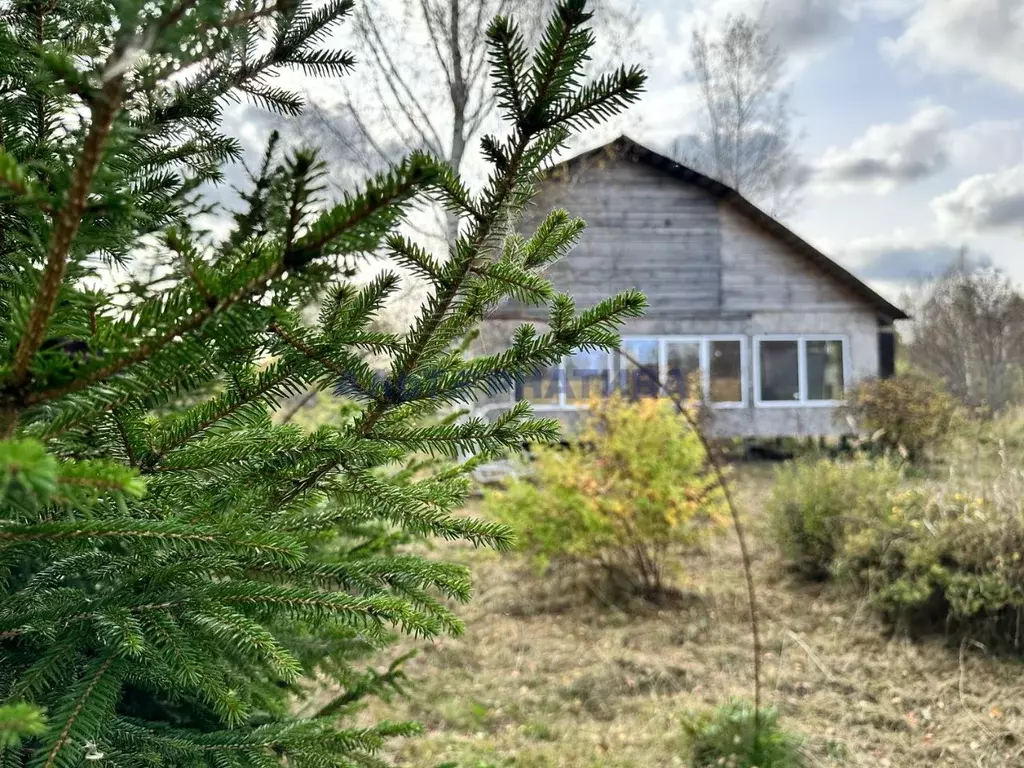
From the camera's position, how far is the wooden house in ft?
39.5

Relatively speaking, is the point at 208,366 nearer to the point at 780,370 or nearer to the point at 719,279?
the point at 719,279

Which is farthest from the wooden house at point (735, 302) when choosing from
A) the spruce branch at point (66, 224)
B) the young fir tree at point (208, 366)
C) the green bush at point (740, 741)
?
the spruce branch at point (66, 224)

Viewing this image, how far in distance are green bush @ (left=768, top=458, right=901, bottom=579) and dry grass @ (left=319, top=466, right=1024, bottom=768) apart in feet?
0.90

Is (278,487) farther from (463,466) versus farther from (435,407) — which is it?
(463,466)

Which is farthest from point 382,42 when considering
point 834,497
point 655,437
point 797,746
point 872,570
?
point 797,746

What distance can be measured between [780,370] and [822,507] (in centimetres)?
765

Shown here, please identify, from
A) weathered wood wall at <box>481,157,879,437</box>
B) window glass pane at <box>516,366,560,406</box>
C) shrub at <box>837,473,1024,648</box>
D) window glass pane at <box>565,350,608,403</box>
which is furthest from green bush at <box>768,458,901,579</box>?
weathered wood wall at <box>481,157,879,437</box>

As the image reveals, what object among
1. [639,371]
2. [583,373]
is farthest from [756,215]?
[583,373]

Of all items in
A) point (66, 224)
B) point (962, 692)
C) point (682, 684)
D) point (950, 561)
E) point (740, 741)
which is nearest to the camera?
point (66, 224)

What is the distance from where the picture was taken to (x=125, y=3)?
41 cm

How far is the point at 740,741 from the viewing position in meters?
2.99

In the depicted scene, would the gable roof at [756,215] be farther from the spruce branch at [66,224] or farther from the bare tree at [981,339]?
the spruce branch at [66,224]

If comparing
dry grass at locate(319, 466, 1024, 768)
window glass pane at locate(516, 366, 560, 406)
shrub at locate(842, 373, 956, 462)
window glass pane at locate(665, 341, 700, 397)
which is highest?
window glass pane at locate(665, 341, 700, 397)

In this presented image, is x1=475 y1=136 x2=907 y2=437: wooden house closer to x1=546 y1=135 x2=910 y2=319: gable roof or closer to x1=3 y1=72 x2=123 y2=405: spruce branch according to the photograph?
x1=546 y1=135 x2=910 y2=319: gable roof
